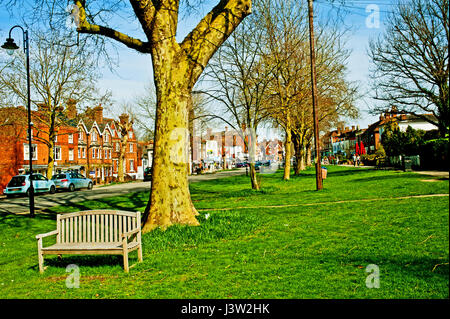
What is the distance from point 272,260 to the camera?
20.7 feet

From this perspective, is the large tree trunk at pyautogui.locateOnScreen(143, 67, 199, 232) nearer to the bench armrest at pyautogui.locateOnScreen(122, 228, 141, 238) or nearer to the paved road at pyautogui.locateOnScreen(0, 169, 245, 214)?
the bench armrest at pyautogui.locateOnScreen(122, 228, 141, 238)

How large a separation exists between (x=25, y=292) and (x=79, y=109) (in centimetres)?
3355

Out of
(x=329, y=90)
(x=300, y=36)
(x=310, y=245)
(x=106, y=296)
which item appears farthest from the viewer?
(x=329, y=90)

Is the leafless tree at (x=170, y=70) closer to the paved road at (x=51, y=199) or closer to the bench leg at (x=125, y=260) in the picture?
the bench leg at (x=125, y=260)

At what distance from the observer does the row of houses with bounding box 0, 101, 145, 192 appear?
37.1m

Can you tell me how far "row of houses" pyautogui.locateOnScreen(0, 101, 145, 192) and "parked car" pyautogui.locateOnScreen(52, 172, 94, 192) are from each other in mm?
4044

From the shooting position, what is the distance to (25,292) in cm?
555

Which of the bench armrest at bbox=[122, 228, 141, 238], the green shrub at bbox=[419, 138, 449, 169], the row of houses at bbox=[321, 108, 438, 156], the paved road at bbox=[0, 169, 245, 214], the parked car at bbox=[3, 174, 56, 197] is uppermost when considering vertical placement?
the row of houses at bbox=[321, 108, 438, 156]

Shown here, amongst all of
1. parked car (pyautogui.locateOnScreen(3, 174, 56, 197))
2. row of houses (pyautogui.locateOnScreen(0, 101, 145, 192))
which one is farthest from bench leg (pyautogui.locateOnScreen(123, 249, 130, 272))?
row of houses (pyautogui.locateOnScreen(0, 101, 145, 192))

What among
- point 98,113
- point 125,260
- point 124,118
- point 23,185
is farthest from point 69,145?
point 125,260

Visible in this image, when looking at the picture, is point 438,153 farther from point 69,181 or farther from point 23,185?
point 69,181

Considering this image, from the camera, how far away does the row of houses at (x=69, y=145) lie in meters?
37.1
